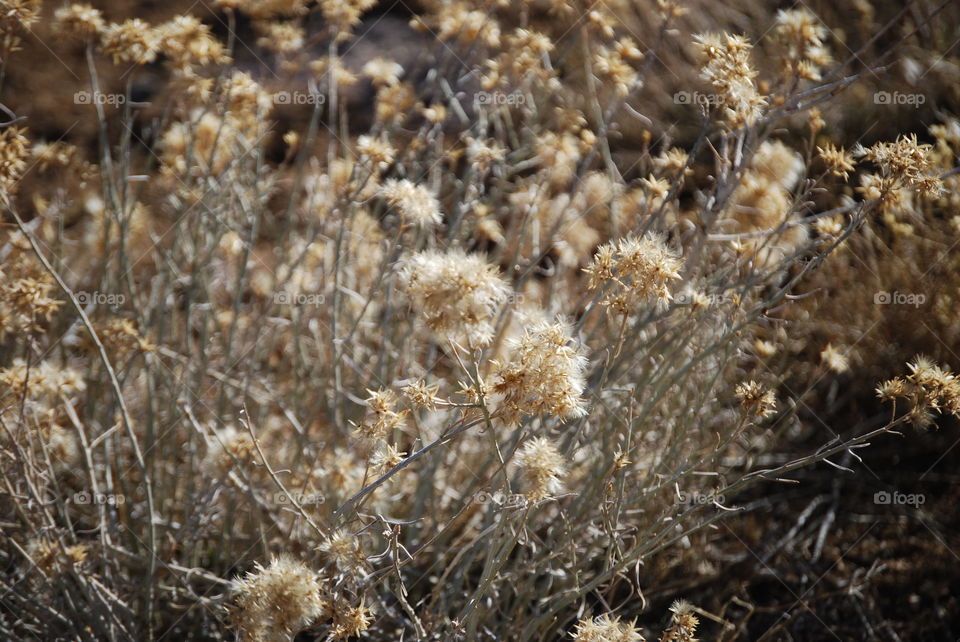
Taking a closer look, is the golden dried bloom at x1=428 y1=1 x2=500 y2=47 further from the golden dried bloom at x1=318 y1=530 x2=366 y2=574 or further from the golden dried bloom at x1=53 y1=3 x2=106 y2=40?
the golden dried bloom at x1=318 y1=530 x2=366 y2=574

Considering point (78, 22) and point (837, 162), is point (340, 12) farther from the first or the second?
point (837, 162)

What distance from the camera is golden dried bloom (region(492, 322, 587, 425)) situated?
4.00ft

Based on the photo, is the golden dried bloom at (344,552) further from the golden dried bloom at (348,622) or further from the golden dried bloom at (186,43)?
the golden dried bloom at (186,43)

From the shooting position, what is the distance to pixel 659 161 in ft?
6.49

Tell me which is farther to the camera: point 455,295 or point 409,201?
point 409,201

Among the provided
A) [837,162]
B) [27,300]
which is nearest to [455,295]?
[837,162]

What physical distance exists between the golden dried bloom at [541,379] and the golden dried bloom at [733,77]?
2.28ft

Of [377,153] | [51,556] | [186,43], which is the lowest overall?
[51,556]

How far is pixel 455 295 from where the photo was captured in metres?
1.21

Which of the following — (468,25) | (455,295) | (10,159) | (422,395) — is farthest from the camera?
(468,25)

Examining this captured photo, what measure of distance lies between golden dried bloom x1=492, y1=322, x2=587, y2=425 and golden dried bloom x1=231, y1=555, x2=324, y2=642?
44 cm

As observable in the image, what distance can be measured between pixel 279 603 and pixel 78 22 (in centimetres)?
159

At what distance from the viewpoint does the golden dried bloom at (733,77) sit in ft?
5.21

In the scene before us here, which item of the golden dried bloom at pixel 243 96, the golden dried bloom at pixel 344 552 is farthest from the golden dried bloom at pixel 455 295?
the golden dried bloom at pixel 243 96
